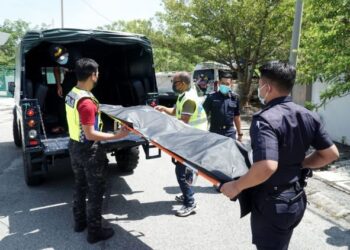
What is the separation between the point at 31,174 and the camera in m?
5.27

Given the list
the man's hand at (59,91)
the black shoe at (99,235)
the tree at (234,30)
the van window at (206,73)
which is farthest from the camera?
the van window at (206,73)

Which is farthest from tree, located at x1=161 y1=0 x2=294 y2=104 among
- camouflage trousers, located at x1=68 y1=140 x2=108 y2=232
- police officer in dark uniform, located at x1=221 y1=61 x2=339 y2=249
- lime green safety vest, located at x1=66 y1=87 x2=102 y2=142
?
police officer in dark uniform, located at x1=221 y1=61 x2=339 y2=249

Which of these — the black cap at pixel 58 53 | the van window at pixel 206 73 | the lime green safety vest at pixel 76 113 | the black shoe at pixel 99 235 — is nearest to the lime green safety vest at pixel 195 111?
the lime green safety vest at pixel 76 113

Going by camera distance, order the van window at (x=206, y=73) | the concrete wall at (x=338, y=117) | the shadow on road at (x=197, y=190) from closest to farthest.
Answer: the shadow on road at (x=197, y=190) < the concrete wall at (x=338, y=117) < the van window at (x=206, y=73)

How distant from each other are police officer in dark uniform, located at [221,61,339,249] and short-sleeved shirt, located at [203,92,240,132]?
2.79 metres

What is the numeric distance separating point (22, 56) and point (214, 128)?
3.05 metres

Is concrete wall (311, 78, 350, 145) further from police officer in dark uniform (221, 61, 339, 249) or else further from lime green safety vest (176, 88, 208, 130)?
police officer in dark uniform (221, 61, 339, 249)

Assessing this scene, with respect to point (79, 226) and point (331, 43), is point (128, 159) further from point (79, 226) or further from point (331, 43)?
point (331, 43)

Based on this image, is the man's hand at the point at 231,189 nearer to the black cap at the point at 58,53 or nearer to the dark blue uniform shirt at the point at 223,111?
the dark blue uniform shirt at the point at 223,111

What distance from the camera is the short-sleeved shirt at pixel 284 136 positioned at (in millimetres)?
2055

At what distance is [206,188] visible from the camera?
5.55 metres

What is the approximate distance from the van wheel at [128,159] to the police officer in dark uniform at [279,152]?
400 centimetres

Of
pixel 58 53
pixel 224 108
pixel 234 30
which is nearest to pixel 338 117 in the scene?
pixel 224 108

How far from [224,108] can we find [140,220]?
6.55ft
